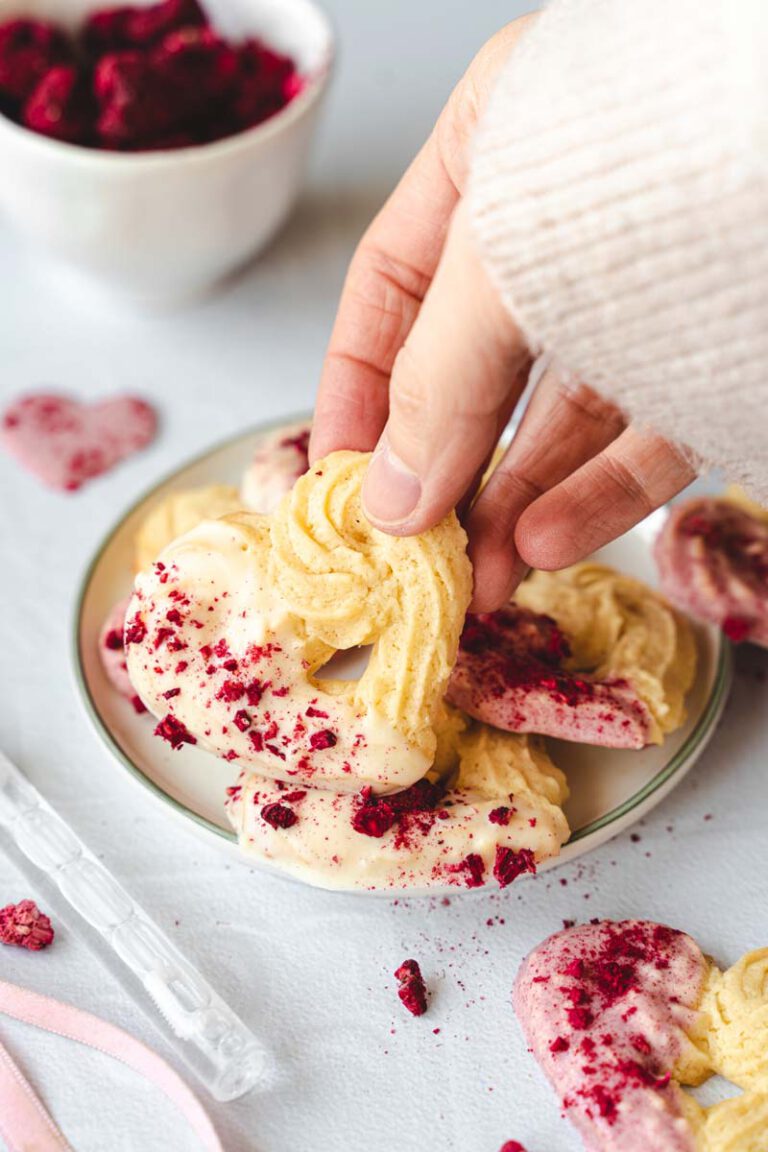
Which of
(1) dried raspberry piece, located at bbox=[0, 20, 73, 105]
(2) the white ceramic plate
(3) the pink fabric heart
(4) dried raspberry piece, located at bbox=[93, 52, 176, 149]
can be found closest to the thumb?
(2) the white ceramic plate

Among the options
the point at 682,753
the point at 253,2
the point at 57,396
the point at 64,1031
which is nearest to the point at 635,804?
the point at 682,753

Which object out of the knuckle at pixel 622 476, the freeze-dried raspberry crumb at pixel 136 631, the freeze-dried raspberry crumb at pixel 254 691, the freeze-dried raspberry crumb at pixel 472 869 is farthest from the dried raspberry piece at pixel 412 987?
the knuckle at pixel 622 476

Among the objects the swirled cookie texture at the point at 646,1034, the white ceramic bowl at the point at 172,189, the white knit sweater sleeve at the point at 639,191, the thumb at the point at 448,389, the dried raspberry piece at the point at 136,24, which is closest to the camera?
the white knit sweater sleeve at the point at 639,191

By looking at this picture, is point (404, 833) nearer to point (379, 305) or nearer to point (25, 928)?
point (25, 928)

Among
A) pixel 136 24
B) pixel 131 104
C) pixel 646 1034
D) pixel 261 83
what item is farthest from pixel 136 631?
pixel 136 24

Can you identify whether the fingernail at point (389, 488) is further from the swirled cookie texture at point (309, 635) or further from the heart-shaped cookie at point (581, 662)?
the heart-shaped cookie at point (581, 662)

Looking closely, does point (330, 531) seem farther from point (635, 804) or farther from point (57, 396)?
point (57, 396)

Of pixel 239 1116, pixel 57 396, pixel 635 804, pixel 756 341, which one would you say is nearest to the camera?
pixel 756 341
